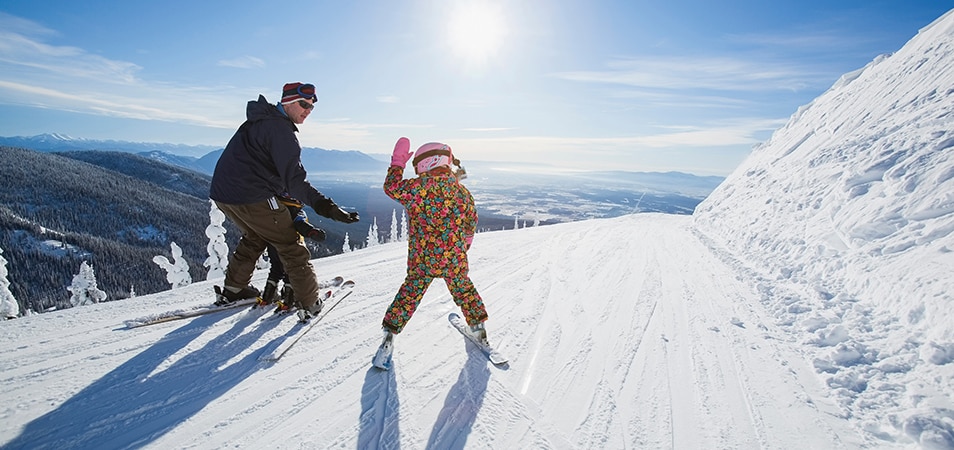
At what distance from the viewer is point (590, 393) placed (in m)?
2.89

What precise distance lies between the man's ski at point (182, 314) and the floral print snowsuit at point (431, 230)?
208cm

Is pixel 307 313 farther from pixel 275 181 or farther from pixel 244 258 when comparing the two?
pixel 275 181

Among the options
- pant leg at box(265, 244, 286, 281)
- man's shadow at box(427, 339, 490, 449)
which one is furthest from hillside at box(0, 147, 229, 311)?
man's shadow at box(427, 339, 490, 449)

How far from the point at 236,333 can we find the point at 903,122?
39.5ft

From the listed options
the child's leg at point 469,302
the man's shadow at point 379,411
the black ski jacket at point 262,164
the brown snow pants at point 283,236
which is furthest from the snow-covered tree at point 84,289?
the child's leg at point 469,302

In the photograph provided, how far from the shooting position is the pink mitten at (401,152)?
130 inches

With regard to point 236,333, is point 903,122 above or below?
above

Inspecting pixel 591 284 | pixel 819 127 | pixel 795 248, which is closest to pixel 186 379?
pixel 591 284

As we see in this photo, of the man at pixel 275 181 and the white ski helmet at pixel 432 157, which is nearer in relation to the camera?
the white ski helmet at pixel 432 157

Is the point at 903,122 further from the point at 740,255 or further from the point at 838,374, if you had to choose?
the point at 838,374

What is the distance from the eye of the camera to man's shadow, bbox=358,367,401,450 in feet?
7.54

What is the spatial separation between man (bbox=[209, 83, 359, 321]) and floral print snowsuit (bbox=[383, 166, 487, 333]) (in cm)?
74

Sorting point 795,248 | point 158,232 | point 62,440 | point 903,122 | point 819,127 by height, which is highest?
point 819,127

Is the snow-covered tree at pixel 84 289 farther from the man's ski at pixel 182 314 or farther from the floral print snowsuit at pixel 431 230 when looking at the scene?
the floral print snowsuit at pixel 431 230
